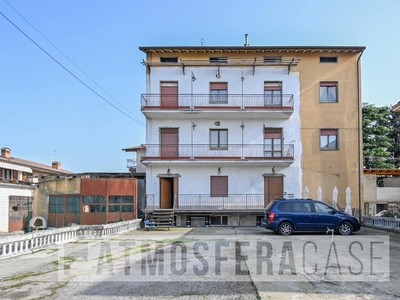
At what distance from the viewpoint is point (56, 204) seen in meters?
23.5

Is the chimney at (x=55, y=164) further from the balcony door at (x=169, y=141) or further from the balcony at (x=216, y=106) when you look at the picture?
the balcony at (x=216, y=106)

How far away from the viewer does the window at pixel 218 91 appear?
78.8ft

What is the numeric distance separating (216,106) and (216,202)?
6321 millimetres

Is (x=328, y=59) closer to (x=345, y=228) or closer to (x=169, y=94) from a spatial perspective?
(x=169, y=94)

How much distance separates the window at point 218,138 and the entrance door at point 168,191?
3.47 meters

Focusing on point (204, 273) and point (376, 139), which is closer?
point (204, 273)

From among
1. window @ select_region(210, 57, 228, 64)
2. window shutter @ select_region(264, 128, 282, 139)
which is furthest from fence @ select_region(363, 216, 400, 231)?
window @ select_region(210, 57, 228, 64)

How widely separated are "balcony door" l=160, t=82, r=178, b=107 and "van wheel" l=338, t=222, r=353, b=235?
13112 millimetres

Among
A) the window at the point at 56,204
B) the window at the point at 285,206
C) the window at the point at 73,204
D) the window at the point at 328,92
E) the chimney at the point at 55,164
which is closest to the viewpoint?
the window at the point at 285,206

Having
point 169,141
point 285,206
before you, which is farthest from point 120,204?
point 285,206

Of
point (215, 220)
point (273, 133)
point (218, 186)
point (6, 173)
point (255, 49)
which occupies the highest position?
point (255, 49)

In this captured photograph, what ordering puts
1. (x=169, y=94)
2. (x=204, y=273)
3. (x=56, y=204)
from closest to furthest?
(x=204, y=273) < (x=56, y=204) < (x=169, y=94)

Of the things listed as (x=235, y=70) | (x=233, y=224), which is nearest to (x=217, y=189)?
(x=233, y=224)

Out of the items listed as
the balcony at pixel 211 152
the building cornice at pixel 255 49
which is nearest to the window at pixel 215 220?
the balcony at pixel 211 152
